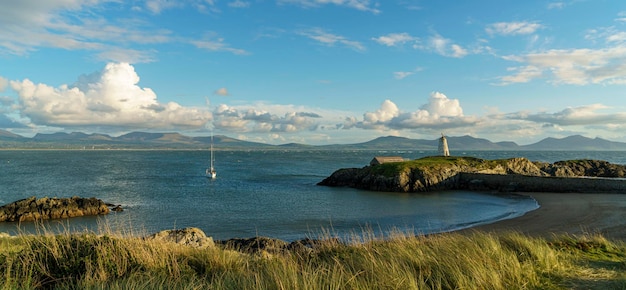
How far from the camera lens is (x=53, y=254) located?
7730 millimetres

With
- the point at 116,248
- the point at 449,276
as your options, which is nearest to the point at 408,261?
the point at 449,276

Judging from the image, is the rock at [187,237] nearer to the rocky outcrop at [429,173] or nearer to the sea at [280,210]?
the sea at [280,210]

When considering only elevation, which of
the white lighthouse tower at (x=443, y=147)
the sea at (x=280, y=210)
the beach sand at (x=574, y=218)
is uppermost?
the white lighthouse tower at (x=443, y=147)

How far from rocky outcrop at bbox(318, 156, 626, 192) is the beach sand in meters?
13.4

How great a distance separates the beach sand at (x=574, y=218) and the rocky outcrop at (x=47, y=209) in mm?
29474

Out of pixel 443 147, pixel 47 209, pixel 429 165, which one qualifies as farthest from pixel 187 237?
pixel 443 147

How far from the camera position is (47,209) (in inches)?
1231

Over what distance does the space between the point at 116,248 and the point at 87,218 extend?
89.7ft

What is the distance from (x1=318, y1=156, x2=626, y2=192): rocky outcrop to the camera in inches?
1959

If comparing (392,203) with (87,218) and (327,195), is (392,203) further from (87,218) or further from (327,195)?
(87,218)

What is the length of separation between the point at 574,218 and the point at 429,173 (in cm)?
2444

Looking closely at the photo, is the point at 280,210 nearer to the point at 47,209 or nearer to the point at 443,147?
the point at 47,209

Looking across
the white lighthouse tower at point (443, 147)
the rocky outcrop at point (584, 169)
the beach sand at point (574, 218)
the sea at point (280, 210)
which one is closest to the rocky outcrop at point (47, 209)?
the sea at point (280, 210)

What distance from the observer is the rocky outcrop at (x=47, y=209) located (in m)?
30.2
